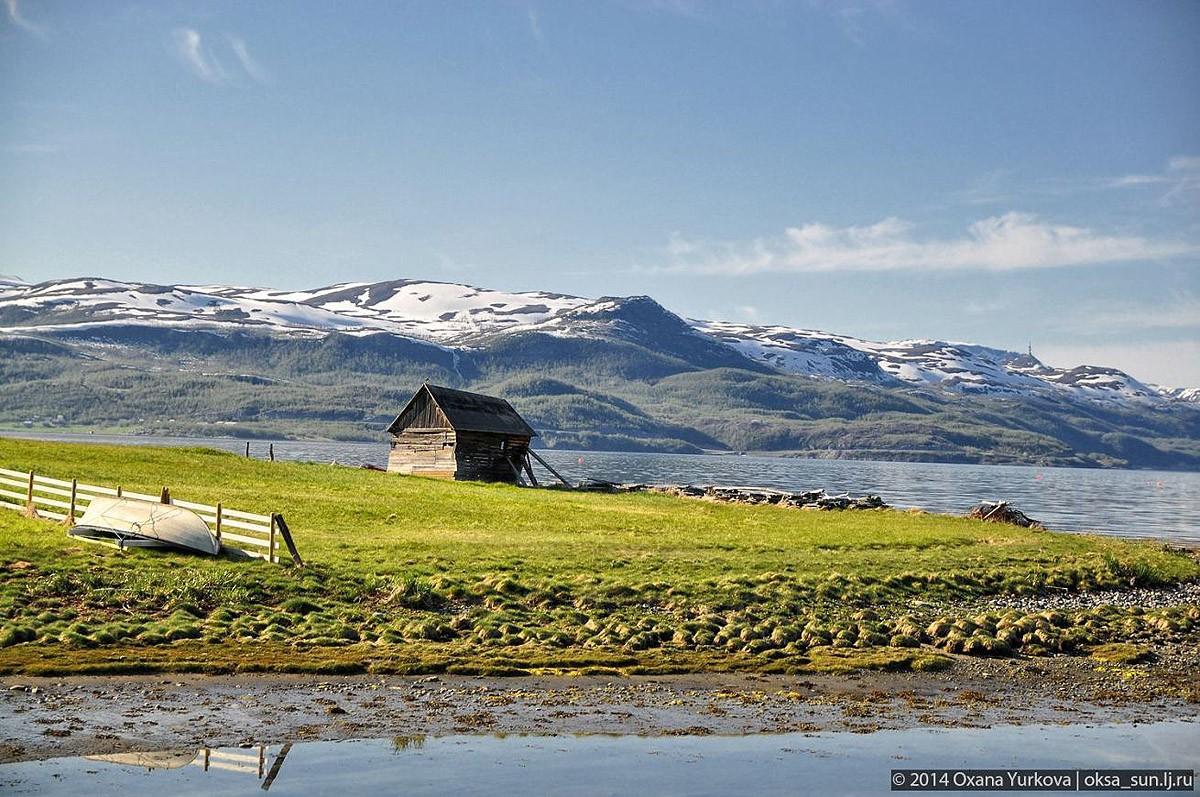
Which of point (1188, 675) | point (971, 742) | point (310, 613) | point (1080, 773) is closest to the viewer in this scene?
point (1080, 773)

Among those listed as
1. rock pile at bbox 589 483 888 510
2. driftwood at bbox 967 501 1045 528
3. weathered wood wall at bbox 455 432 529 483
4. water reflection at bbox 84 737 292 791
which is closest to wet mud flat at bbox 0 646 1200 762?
water reflection at bbox 84 737 292 791

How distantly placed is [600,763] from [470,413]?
2781 inches

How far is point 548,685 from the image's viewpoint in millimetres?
23344

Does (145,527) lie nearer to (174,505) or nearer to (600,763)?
(174,505)

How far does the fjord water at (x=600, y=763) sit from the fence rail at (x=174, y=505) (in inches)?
650

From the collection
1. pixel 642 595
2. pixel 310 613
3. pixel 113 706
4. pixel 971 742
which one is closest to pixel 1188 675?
pixel 971 742

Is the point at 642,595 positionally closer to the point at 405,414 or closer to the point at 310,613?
the point at 310,613

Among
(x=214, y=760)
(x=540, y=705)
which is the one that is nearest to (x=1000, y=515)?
(x=540, y=705)

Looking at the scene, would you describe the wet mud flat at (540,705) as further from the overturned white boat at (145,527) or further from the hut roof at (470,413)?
the hut roof at (470,413)

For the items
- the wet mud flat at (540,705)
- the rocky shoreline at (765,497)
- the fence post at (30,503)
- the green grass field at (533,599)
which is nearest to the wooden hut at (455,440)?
the rocky shoreline at (765,497)

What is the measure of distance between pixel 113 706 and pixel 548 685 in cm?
806

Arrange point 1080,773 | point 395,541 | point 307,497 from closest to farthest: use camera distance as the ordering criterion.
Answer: point 1080,773, point 395,541, point 307,497

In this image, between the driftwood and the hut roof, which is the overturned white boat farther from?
the driftwood

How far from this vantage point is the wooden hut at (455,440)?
8512 cm
